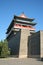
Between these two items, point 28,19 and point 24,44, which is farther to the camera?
point 28,19

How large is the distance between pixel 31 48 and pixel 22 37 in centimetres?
335

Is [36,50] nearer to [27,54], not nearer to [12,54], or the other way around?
[27,54]

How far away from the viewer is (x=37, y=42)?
31.8 metres

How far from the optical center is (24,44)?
3569 cm

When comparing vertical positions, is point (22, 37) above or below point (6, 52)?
above

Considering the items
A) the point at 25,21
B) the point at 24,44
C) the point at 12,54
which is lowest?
the point at 12,54

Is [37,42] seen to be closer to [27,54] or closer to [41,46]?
[41,46]

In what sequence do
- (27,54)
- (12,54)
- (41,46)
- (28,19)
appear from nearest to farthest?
(41,46), (27,54), (12,54), (28,19)

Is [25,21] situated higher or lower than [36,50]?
higher

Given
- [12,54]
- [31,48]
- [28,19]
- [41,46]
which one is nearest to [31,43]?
[31,48]

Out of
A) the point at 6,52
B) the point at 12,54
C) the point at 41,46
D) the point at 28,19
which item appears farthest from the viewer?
the point at 28,19

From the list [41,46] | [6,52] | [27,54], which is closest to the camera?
[41,46]

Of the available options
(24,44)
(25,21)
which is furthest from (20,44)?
(25,21)

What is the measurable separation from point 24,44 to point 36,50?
452cm
